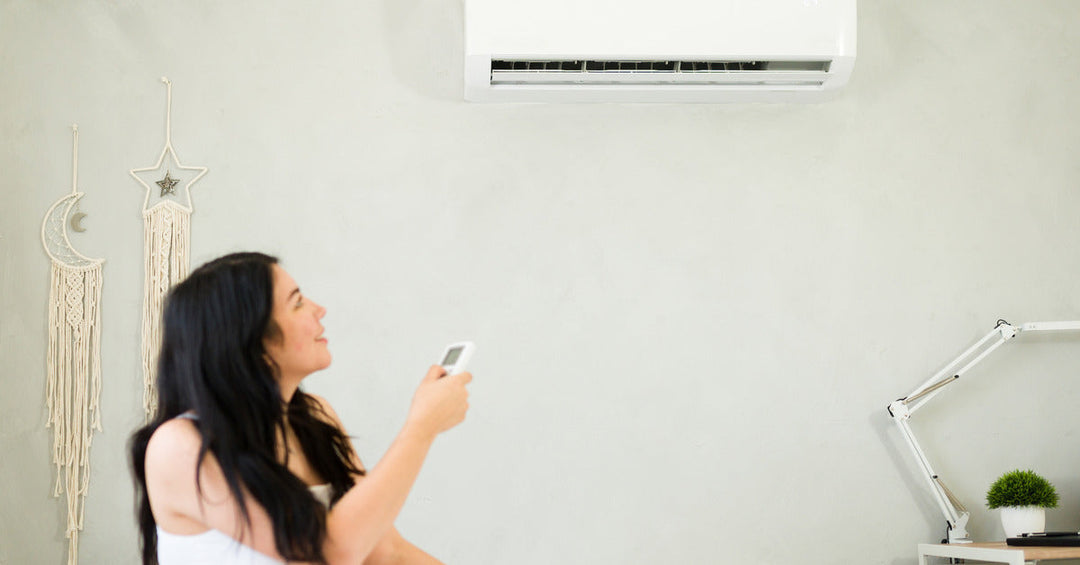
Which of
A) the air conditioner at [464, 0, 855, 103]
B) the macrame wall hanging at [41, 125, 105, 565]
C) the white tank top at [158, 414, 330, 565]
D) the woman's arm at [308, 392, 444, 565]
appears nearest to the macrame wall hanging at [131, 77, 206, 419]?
the macrame wall hanging at [41, 125, 105, 565]

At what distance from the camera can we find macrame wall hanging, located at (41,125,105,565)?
88.7 inches

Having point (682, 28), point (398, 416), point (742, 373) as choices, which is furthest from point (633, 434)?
point (682, 28)

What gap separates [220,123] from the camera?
2.37m

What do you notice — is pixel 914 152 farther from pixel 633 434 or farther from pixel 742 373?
pixel 633 434

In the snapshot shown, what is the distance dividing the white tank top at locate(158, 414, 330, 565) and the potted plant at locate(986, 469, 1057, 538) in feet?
5.51

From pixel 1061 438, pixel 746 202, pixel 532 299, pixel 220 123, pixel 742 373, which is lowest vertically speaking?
pixel 1061 438

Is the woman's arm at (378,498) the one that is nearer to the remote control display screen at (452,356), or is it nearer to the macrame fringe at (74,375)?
the remote control display screen at (452,356)

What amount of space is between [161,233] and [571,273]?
974 mm

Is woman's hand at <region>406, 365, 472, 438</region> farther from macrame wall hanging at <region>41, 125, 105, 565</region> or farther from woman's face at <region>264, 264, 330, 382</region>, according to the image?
macrame wall hanging at <region>41, 125, 105, 565</region>

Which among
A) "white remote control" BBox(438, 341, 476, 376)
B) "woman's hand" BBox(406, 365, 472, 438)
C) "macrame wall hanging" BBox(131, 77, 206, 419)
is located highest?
"macrame wall hanging" BBox(131, 77, 206, 419)

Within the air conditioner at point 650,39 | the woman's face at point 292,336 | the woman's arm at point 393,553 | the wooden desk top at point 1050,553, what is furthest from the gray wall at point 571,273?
the woman's face at point 292,336


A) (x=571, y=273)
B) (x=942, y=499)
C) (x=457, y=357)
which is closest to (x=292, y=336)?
(x=457, y=357)

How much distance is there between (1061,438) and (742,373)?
809 millimetres

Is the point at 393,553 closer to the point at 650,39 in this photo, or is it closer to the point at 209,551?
the point at 209,551
